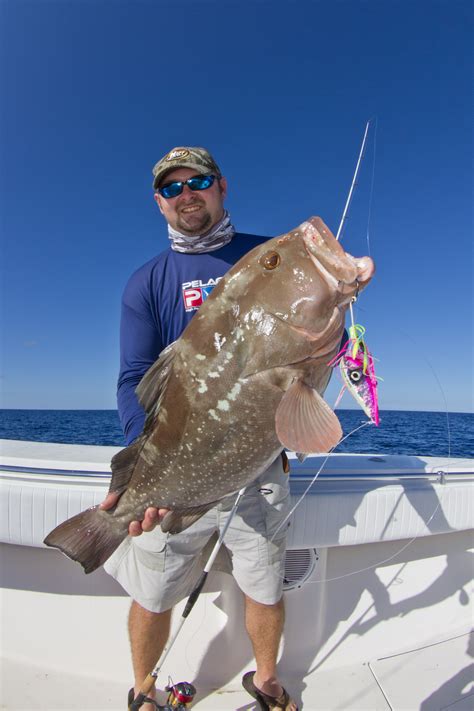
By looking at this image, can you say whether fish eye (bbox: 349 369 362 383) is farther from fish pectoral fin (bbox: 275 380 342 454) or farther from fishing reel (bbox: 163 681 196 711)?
fishing reel (bbox: 163 681 196 711)

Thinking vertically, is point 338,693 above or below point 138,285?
below

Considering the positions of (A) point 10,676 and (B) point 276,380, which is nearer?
(B) point 276,380

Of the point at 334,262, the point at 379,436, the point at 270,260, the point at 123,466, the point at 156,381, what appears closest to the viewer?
the point at 334,262

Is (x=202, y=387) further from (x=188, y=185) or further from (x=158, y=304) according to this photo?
(x=188, y=185)

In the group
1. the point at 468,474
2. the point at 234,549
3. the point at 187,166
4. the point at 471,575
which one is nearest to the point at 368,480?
the point at 468,474

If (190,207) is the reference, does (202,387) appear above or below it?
below

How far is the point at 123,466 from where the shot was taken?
2.30 meters

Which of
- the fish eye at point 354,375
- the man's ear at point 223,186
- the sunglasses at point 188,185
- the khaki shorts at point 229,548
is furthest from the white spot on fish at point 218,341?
the man's ear at point 223,186

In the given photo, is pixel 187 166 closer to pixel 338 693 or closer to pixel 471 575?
pixel 338 693

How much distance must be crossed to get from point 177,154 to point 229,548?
106 inches

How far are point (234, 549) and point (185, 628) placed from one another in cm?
104

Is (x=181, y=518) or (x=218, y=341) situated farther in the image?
(x=181, y=518)

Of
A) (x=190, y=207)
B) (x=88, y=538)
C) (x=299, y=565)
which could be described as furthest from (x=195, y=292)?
(x=299, y=565)

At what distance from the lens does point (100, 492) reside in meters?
2.82
